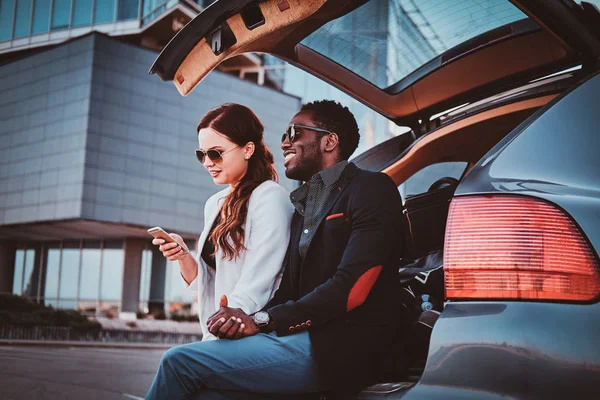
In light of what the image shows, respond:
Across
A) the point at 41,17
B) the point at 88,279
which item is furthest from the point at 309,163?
the point at 41,17

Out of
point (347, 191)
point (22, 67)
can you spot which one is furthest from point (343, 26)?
point (22, 67)

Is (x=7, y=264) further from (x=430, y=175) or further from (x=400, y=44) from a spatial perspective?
(x=400, y=44)

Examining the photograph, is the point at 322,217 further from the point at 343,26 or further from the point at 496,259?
the point at 343,26

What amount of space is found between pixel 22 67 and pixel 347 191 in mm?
43056

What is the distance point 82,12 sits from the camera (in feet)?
136

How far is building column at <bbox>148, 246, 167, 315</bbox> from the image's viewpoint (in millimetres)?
39875

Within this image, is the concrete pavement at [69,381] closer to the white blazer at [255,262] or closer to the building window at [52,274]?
the white blazer at [255,262]

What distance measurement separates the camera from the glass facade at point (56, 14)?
41125 millimetres

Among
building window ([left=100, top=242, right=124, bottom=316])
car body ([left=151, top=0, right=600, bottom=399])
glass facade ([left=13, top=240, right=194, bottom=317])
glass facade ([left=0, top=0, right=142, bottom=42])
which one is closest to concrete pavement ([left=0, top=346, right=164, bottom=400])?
car body ([left=151, top=0, right=600, bottom=399])

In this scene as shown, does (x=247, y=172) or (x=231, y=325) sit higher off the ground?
(x=247, y=172)

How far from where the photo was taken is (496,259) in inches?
64.6

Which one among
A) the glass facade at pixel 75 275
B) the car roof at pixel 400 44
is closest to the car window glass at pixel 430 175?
the car roof at pixel 400 44

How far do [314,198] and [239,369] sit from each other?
68cm

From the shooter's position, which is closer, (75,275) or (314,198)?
(314,198)
